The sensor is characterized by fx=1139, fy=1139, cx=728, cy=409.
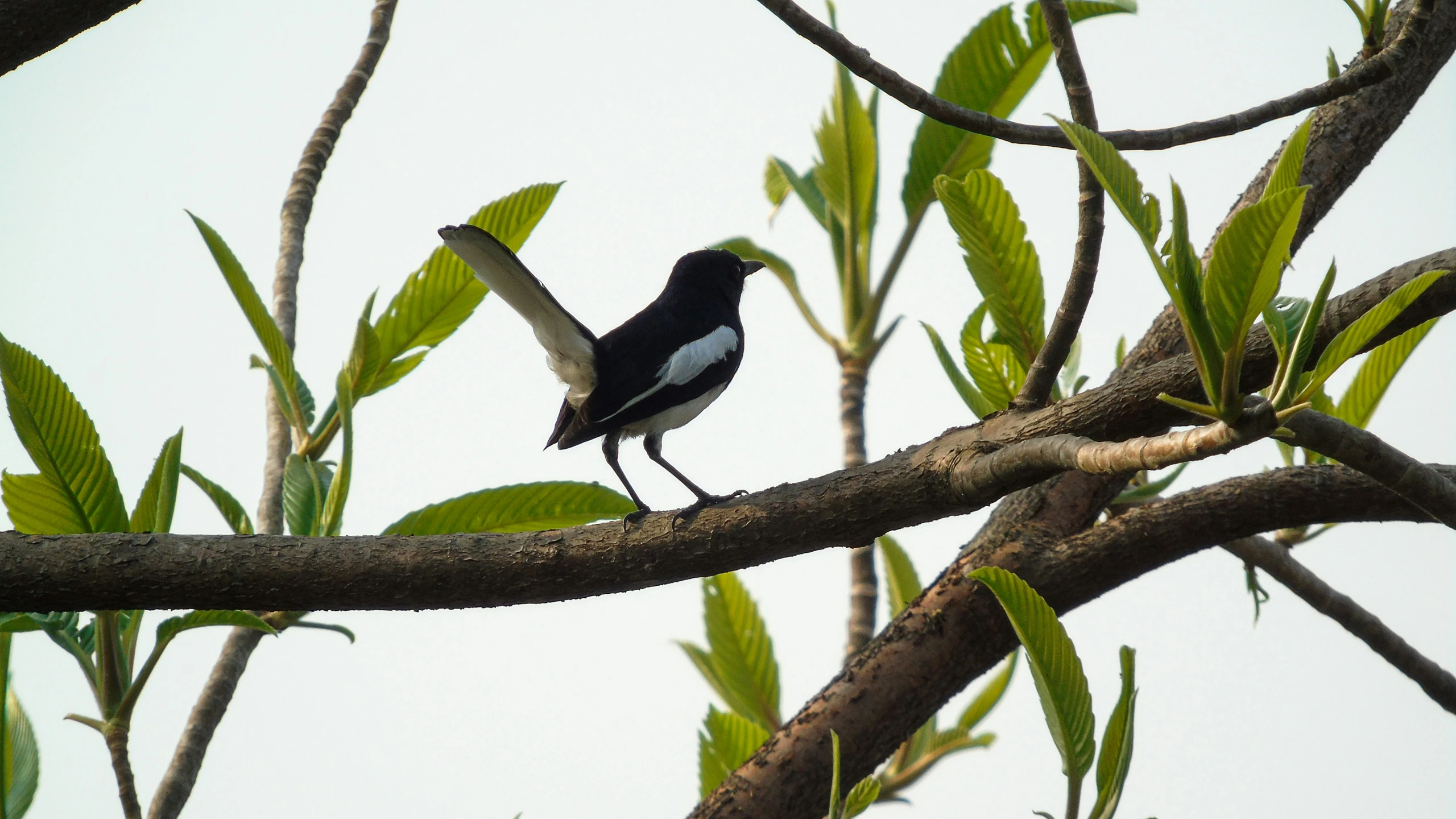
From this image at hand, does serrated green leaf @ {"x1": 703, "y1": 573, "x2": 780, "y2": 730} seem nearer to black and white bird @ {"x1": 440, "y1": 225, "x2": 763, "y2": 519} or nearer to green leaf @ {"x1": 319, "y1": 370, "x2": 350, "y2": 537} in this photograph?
black and white bird @ {"x1": 440, "y1": 225, "x2": 763, "y2": 519}

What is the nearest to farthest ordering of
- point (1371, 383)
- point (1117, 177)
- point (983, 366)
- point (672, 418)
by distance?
point (1117, 177), point (983, 366), point (1371, 383), point (672, 418)

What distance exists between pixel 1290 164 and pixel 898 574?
2.81m

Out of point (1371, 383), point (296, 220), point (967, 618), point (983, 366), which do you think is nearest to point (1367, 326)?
point (983, 366)

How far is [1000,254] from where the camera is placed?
2.76 meters

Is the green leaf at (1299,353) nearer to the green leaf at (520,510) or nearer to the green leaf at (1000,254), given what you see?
the green leaf at (1000,254)

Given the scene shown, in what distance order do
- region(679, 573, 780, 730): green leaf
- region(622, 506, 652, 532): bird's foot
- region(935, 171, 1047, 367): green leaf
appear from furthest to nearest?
1. region(679, 573, 780, 730): green leaf
2. region(935, 171, 1047, 367): green leaf
3. region(622, 506, 652, 532): bird's foot

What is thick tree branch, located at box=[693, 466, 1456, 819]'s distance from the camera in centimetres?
307

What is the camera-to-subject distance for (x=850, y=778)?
3086 millimetres

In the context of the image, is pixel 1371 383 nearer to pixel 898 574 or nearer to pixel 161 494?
pixel 898 574

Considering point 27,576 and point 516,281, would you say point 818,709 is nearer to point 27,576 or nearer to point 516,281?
point 516,281

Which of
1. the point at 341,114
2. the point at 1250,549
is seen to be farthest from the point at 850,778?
the point at 341,114

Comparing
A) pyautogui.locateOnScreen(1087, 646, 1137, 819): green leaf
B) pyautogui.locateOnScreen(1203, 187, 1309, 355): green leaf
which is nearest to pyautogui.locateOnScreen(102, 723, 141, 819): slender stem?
pyautogui.locateOnScreen(1087, 646, 1137, 819): green leaf

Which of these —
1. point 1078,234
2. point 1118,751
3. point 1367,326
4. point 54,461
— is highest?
point 54,461

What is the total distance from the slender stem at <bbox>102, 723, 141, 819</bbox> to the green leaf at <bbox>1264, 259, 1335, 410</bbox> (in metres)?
2.47
